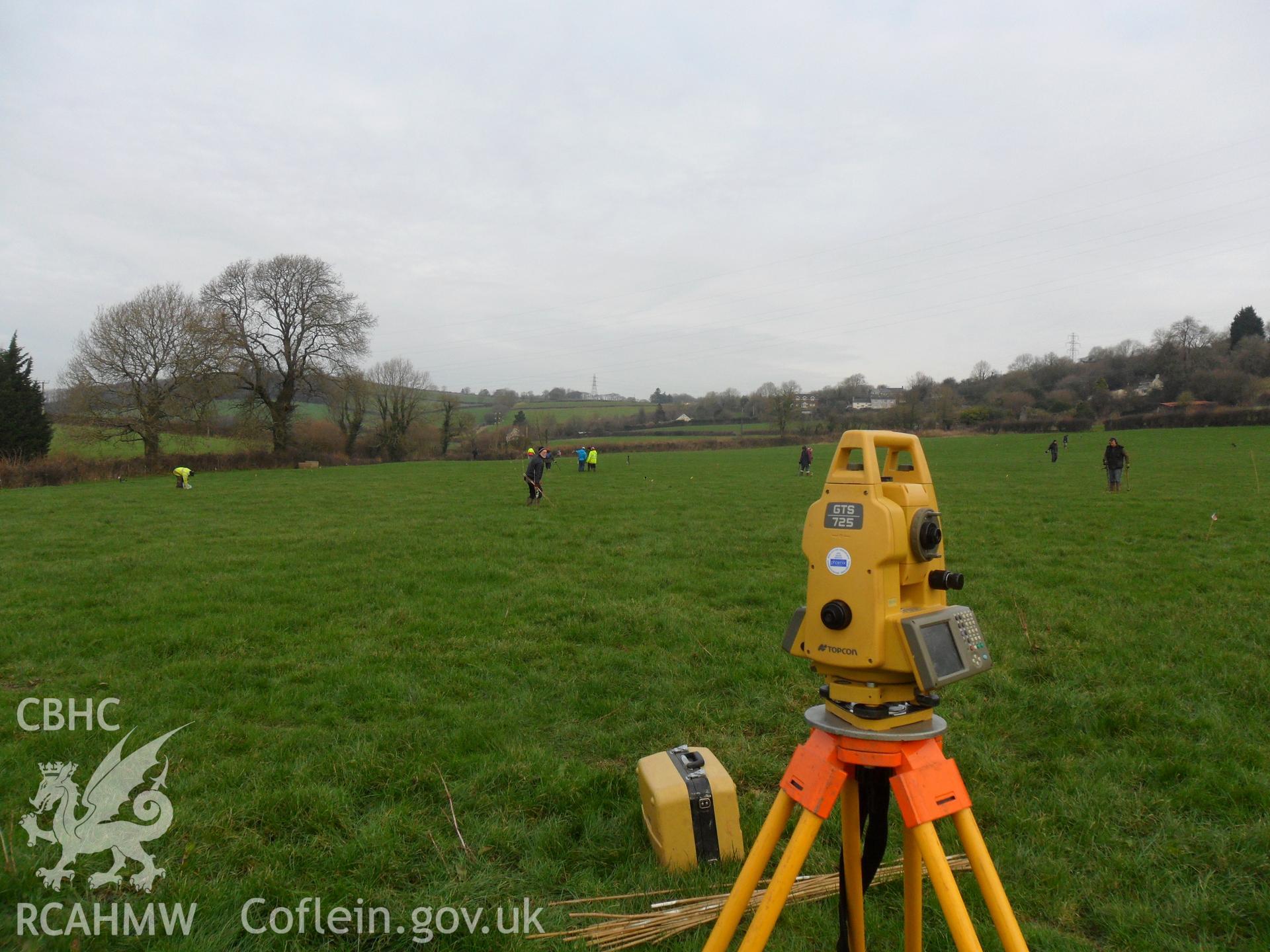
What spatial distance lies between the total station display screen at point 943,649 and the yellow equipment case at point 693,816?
179 cm

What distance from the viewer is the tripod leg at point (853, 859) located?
2512 millimetres

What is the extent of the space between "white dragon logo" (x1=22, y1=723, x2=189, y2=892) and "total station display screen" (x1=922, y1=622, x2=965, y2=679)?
3750 millimetres

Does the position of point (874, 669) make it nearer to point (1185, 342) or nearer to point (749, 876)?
point (749, 876)

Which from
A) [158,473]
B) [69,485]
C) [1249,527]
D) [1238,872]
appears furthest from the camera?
[158,473]

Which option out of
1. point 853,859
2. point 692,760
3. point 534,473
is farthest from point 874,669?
point 534,473

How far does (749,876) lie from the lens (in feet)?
7.47

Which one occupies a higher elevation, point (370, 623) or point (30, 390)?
point (30, 390)

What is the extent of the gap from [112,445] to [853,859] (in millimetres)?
49853

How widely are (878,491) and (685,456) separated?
172ft

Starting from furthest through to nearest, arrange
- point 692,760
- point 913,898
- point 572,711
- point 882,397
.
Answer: point 882,397, point 572,711, point 692,760, point 913,898

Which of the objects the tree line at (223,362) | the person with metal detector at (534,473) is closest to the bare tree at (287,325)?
the tree line at (223,362)

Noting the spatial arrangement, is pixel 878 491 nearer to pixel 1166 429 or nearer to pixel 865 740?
pixel 865 740

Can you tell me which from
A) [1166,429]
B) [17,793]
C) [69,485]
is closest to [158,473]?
[69,485]

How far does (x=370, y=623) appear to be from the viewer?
8148 millimetres
